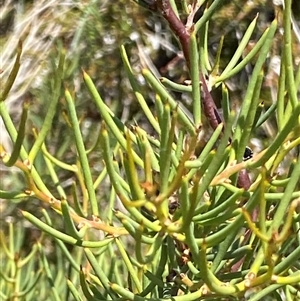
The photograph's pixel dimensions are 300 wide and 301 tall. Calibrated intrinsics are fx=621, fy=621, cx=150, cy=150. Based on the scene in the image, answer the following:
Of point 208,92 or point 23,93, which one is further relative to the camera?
point 23,93

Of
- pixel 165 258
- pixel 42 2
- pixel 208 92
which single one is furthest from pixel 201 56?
pixel 42 2

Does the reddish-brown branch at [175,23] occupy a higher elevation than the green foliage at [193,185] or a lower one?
higher

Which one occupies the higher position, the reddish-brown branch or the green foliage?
the reddish-brown branch

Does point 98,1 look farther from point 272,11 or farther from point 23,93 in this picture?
point 272,11

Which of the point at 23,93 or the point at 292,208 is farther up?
the point at 292,208

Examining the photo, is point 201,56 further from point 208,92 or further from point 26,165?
point 26,165

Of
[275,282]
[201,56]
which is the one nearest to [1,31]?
[201,56]

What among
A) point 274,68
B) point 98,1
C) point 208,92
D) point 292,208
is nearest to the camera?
point 292,208

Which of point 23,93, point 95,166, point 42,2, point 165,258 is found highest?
point 165,258

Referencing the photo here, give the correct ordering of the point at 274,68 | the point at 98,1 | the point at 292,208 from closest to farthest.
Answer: the point at 292,208 → the point at 274,68 → the point at 98,1
